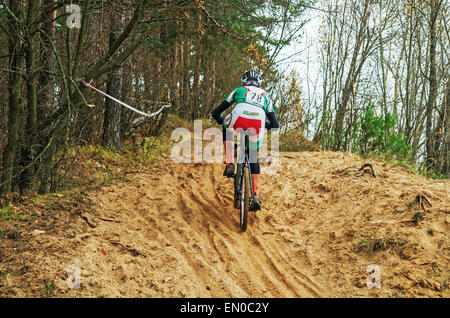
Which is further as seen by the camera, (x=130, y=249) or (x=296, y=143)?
(x=296, y=143)

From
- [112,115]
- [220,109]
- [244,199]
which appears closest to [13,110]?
[220,109]

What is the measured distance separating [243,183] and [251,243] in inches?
36.4

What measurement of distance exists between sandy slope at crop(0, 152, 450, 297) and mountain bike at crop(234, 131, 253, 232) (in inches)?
12.2

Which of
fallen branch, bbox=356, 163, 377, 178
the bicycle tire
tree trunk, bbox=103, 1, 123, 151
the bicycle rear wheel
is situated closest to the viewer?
the bicycle rear wheel

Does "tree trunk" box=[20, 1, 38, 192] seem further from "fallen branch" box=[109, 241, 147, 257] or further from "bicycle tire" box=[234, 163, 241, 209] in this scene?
"bicycle tire" box=[234, 163, 241, 209]

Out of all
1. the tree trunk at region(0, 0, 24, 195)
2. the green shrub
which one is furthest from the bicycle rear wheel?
the green shrub

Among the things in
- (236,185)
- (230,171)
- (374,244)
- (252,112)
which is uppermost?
(252,112)

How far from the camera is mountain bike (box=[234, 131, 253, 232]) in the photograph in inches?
232

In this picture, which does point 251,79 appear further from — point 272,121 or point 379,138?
point 379,138

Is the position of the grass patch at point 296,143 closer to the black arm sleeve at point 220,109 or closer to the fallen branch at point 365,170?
the fallen branch at point 365,170

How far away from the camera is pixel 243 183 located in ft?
19.6

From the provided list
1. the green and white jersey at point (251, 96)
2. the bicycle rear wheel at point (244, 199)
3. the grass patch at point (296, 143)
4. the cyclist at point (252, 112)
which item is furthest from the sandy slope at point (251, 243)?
the grass patch at point (296, 143)
